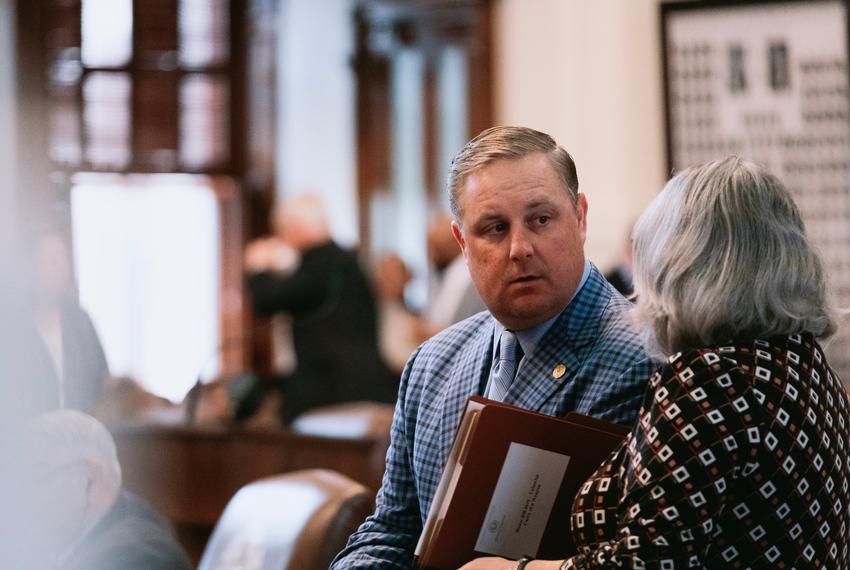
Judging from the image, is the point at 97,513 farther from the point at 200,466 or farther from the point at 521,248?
the point at 200,466

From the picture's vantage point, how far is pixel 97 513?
238cm

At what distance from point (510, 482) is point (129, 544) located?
105cm

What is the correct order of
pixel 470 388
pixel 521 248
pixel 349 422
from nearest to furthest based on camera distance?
pixel 521 248
pixel 470 388
pixel 349 422

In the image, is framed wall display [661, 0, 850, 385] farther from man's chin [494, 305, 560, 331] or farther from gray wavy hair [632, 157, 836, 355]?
gray wavy hair [632, 157, 836, 355]

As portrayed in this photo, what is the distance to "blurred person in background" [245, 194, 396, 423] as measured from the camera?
5.75 metres

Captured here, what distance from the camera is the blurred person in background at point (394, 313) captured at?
712cm

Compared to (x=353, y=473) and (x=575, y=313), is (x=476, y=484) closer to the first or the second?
(x=575, y=313)

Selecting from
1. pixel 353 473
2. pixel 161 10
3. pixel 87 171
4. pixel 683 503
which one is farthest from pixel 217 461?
pixel 683 503

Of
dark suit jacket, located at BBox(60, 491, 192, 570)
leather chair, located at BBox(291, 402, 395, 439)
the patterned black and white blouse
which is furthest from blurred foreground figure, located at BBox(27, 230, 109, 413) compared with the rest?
leather chair, located at BBox(291, 402, 395, 439)

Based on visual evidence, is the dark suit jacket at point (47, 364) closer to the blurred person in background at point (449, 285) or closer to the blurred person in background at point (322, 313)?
the blurred person in background at point (449, 285)

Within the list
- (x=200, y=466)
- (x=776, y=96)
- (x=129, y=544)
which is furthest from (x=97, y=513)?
(x=776, y=96)

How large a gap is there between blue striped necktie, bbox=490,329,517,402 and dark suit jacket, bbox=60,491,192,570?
87cm

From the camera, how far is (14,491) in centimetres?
98

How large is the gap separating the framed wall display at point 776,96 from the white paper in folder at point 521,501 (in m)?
3.62
